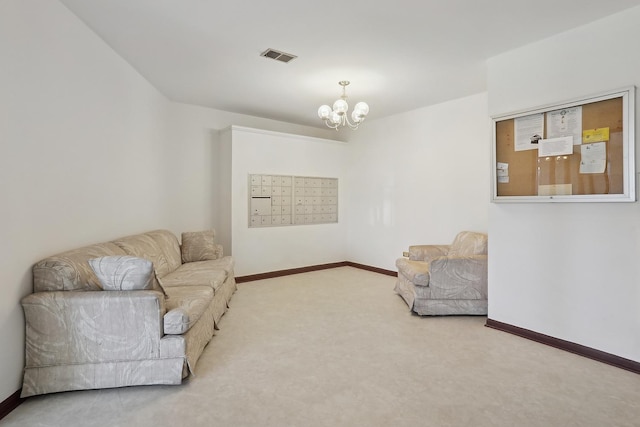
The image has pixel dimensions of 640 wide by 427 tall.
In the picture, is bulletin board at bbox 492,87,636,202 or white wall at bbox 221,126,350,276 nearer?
bulletin board at bbox 492,87,636,202

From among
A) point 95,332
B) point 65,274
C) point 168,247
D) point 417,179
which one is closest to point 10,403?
point 95,332

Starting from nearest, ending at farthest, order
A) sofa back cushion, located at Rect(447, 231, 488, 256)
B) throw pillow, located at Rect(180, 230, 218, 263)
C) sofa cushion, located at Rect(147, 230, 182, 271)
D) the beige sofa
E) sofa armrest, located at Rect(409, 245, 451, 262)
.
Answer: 1. the beige sofa
2. sofa cushion, located at Rect(147, 230, 182, 271)
3. sofa back cushion, located at Rect(447, 231, 488, 256)
4. throw pillow, located at Rect(180, 230, 218, 263)
5. sofa armrest, located at Rect(409, 245, 451, 262)

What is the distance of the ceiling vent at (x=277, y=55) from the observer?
127 inches

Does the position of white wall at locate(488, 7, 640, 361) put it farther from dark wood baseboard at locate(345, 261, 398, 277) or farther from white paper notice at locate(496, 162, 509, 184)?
dark wood baseboard at locate(345, 261, 398, 277)

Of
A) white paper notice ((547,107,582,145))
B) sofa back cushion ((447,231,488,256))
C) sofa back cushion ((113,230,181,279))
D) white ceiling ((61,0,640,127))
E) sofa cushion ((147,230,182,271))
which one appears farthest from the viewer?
sofa back cushion ((447,231,488,256))

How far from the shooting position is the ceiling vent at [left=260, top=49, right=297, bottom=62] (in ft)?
10.6

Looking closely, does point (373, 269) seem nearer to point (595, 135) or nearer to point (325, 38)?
point (595, 135)

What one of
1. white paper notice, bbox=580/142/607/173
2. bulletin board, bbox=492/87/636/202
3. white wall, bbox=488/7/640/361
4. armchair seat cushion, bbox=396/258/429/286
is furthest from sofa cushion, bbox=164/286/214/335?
white paper notice, bbox=580/142/607/173

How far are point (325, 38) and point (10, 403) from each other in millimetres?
3435

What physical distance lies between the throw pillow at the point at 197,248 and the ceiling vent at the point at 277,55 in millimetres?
2419

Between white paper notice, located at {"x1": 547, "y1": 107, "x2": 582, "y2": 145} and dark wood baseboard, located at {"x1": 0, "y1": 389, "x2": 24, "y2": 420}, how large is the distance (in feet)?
14.3

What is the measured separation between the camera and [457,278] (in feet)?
11.9

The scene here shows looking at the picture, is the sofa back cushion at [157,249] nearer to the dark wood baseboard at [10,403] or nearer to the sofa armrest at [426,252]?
the dark wood baseboard at [10,403]

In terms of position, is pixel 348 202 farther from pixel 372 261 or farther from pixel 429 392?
pixel 429 392
